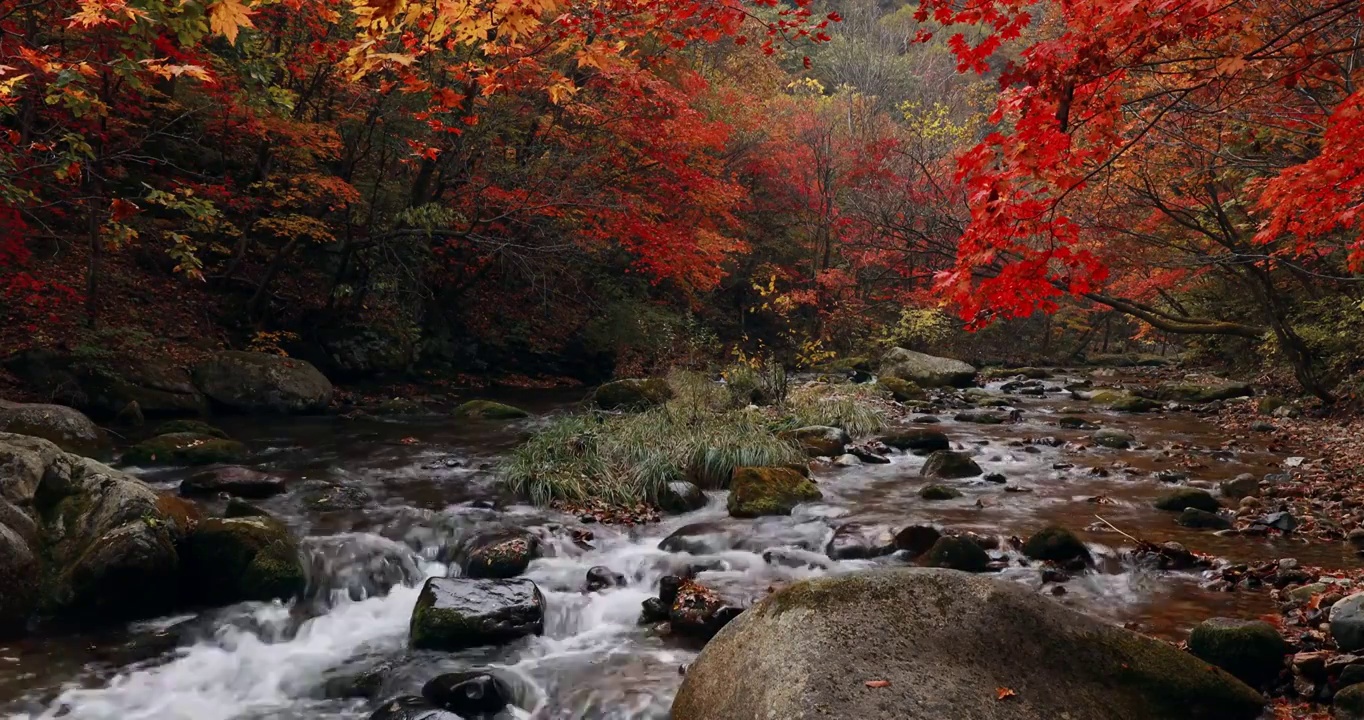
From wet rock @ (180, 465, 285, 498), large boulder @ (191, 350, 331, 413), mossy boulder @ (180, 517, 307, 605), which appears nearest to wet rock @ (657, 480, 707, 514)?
mossy boulder @ (180, 517, 307, 605)

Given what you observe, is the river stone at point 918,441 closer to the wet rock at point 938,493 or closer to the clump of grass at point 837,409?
the clump of grass at point 837,409

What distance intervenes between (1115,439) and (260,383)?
13.2m

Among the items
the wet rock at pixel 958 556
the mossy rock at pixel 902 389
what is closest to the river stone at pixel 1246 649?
the wet rock at pixel 958 556

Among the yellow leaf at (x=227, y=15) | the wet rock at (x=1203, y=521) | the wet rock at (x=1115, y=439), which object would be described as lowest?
the wet rock at (x=1203, y=521)

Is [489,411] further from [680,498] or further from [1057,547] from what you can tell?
[1057,547]

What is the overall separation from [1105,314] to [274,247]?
978 inches

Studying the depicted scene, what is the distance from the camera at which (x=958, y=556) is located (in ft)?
19.9

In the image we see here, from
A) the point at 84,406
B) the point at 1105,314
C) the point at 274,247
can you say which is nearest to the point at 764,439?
the point at 84,406

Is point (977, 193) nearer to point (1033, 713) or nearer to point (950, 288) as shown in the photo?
point (950, 288)

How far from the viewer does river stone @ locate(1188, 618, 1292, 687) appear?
4004mm

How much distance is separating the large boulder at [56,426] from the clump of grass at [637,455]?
14.9 feet

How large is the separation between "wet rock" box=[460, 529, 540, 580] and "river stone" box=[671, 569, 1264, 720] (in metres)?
2.83

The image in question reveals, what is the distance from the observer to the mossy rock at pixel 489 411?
13148 millimetres

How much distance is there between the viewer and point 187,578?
570 cm
